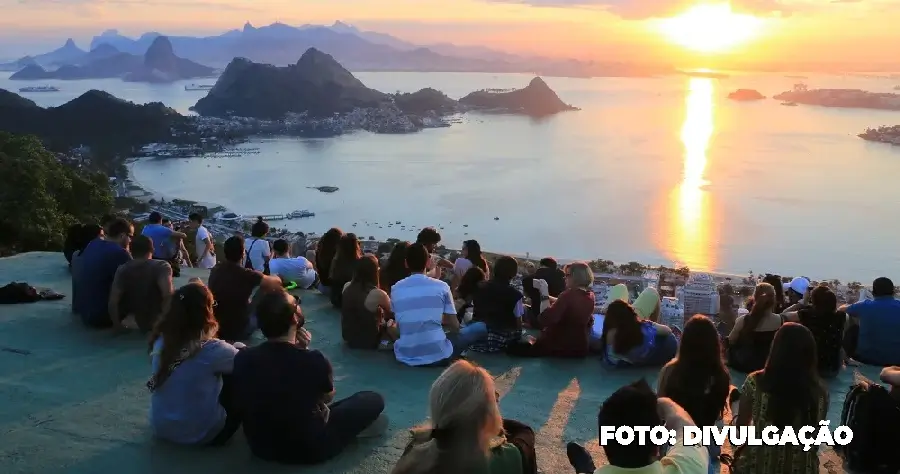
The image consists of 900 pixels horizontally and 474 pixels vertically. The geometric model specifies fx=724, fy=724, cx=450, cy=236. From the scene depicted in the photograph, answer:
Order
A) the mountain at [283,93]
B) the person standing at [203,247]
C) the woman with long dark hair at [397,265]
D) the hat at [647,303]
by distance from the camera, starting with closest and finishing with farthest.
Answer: the hat at [647,303] → the woman with long dark hair at [397,265] → the person standing at [203,247] → the mountain at [283,93]

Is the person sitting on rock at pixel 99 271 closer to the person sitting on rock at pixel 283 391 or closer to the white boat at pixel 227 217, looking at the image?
the person sitting on rock at pixel 283 391

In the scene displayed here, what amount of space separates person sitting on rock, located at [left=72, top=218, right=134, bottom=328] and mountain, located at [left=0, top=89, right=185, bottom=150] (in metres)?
51.3

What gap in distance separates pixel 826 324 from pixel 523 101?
97.2 meters

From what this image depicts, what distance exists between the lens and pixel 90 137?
57.4 metres

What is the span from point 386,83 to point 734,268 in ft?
347

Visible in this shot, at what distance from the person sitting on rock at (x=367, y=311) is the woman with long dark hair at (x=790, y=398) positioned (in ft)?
6.77

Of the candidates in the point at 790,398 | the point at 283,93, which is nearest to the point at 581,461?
the point at 790,398

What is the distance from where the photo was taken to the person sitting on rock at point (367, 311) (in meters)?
3.77

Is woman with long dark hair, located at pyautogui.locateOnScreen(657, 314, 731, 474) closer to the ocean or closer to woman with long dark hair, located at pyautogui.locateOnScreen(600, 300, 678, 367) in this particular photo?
woman with long dark hair, located at pyautogui.locateOnScreen(600, 300, 678, 367)

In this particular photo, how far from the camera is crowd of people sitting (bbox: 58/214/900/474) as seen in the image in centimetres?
168

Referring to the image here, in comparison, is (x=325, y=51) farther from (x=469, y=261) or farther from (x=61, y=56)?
(x=469, y=261)

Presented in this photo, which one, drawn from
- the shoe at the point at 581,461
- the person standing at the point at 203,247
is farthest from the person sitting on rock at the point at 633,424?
the person standing at the point at 203,247

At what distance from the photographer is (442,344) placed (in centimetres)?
356

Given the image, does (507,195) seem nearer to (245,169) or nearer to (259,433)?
(245,169)
